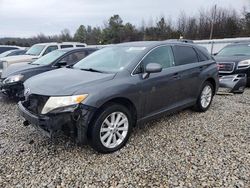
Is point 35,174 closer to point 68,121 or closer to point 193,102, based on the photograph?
point 68,121

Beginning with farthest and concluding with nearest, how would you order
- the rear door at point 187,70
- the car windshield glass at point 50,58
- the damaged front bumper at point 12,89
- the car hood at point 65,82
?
1. the car windshield glass at point 50,58
2. the damaged front bumper at point 12,89
3. the rear door at point 187,70
4. the car hood at point 65,82

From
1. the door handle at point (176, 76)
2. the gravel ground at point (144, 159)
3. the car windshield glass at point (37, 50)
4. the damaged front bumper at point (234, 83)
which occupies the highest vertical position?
the car windshield glass at point (37, 50)

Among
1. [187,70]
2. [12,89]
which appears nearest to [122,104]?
[187,70]

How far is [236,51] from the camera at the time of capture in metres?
9.27

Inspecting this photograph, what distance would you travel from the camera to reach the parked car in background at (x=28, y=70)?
580 centimetres

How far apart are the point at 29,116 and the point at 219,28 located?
1289 inches

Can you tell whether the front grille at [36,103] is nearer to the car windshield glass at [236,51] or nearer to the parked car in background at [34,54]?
the parked car in background at [34,54]

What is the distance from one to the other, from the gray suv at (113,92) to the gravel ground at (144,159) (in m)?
0.34

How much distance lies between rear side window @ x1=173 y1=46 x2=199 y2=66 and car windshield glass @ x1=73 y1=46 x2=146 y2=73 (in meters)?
0.84

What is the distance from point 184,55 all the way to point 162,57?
2.38ft

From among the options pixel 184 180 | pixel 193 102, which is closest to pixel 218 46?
pixel 193 102

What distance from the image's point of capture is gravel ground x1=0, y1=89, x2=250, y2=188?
281cm

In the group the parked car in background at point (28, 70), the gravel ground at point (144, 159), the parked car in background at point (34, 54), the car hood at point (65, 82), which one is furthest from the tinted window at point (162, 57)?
the parked car in background at point (34, 54)

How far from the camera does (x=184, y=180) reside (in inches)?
111
